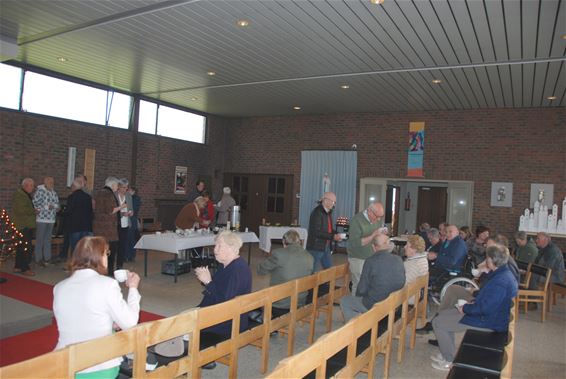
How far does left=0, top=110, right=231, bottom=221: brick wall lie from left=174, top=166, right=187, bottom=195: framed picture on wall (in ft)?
0.49

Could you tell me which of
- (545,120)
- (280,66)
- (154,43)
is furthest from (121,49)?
(545,120)

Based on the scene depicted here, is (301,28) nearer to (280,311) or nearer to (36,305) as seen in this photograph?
(280,311)

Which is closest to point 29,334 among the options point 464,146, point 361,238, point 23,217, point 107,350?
point 107,350

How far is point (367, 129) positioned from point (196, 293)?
7682mm

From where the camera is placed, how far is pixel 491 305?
3969 millimetres

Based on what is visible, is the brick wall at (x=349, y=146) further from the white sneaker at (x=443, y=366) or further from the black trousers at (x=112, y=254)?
the white sneaker at (x=443, y=366)

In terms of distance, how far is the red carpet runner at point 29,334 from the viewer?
424cm

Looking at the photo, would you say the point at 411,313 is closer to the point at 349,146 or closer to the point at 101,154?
the point at 349,146

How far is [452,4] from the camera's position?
541 cm

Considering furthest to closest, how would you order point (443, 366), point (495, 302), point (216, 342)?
1. point (443, 366)
2. point (495, 302)
3. point (216, 342)

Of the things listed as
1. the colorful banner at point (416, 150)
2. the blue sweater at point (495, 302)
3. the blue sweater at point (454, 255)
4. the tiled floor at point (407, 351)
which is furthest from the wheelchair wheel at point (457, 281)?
the colorful banner at point (416, 150)

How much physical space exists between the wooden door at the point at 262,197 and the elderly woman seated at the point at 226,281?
33.1 ft

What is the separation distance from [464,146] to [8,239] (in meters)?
10.1

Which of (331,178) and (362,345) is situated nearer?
(362,345)
